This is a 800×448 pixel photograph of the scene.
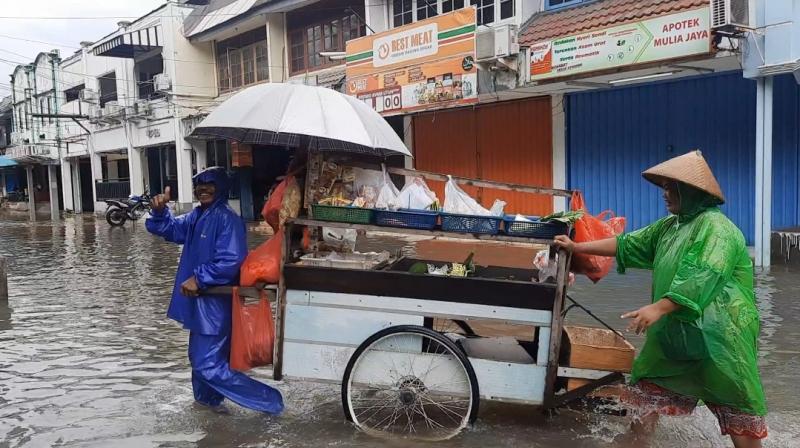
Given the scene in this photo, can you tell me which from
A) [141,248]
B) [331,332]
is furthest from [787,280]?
[141,248]

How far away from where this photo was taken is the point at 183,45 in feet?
73.8

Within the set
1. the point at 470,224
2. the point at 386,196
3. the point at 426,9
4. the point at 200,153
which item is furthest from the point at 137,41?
the point at 470,224

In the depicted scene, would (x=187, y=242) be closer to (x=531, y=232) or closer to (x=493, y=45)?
(x=531, y=232)

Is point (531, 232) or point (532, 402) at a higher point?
point (531, 232)

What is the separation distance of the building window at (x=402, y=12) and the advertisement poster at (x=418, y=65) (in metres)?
1.33

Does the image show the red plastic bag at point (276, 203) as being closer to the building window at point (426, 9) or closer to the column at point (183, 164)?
the building window at point (426, 9)

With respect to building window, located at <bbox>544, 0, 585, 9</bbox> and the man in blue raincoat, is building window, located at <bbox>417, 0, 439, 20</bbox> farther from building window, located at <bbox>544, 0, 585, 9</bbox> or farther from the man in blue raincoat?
the man in blue raincoat

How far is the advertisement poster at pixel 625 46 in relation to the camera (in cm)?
875

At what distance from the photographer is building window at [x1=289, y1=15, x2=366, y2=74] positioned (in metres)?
17.0

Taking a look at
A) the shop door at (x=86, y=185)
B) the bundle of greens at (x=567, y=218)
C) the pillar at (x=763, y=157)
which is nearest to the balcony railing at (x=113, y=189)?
the shop door at (x=86, y=185)

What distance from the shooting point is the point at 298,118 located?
3.69m

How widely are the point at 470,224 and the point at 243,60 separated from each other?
63.7 ft

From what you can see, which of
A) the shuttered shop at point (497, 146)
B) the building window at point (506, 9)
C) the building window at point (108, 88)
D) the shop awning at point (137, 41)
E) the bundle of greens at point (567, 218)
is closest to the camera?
the bundle of greens at point (567, 218)

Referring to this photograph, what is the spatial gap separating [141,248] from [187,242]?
11.2m
